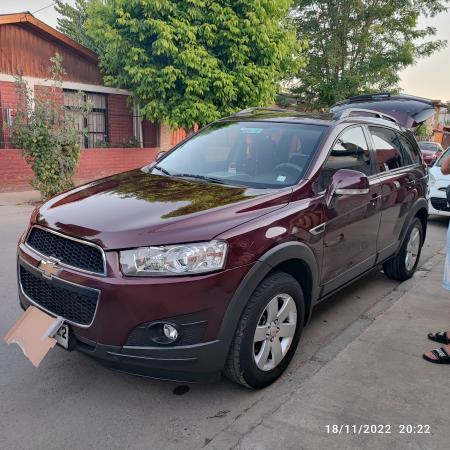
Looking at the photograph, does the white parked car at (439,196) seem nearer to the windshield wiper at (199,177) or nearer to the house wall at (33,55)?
the windshield wiper at (199,177)

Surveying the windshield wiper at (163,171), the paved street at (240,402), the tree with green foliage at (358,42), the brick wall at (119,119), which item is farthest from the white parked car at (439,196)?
the tree with green foliage at (358,42)

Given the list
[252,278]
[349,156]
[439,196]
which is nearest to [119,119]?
[439,196]

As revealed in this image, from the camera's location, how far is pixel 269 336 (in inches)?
114

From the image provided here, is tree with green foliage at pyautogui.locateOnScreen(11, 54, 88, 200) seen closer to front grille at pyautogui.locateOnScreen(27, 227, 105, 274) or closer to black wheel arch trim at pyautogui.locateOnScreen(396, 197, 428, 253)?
front grille at pyautogui.locateOnScreen(27, 227, 105, 274)

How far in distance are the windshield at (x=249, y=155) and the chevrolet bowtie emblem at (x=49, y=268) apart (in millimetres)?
1326

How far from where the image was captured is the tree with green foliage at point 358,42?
19047 millimetres

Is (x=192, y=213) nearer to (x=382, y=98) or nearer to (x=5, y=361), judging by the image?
(x=5, y=361)

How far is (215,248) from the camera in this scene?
2.48m

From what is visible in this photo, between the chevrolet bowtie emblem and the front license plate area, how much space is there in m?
0.30

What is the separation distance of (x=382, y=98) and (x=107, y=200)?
24.7 ft

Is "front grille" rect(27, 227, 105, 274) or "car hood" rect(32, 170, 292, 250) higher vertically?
"car hood" rect(32, 170, 292, 250)

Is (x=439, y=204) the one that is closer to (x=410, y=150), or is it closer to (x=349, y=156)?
(x=410, y=150)

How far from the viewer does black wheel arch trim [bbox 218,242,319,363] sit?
8.29 feet

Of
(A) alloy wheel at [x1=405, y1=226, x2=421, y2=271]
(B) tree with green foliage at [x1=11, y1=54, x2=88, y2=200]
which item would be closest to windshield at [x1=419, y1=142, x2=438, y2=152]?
(B) tree with green foliage at [x1=11, y1=54, x2=88, y2=200]
